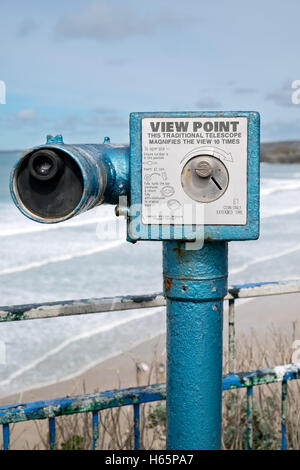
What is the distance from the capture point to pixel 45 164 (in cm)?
115

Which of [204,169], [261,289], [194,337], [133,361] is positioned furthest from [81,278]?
[204,169]

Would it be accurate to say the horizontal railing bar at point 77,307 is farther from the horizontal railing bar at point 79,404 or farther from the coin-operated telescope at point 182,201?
the coin-operated telescope at point 182,201

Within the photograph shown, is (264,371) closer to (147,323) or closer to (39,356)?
(39,356)

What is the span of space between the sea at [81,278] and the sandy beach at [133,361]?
0.12 m

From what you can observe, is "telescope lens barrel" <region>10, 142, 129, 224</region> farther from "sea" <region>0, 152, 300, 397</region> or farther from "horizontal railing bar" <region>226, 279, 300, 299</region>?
"horizontal railing bar" <region>226, 279, 300, 299</region>

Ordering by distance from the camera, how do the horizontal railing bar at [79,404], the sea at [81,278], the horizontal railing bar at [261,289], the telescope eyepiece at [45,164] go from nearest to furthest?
1. the telescope eyepiece at [45,164]
2. the horizontal railing bar at [79,404]
3. the horizontal railing bar at [261,289]
4. the sea at [81,278]

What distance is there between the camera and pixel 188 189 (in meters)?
1.24

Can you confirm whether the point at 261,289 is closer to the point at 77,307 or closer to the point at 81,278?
the point at 77,307

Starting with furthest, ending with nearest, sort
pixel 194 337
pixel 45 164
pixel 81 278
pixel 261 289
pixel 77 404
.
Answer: pixel 81 278, pixel 261 289, pixel 77 404, pixel 194 337, pixel 45 164

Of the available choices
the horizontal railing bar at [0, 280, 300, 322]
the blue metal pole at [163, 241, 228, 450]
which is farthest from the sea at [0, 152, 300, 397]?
the blue metal pole at [163, 241, 228, 450]

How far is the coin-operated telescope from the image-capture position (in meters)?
1.17

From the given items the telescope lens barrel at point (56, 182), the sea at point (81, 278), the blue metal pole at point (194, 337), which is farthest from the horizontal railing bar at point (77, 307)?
the telescope lens barrel at point (56, 182)

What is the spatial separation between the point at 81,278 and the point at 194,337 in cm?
662

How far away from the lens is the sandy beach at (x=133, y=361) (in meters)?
3.44
